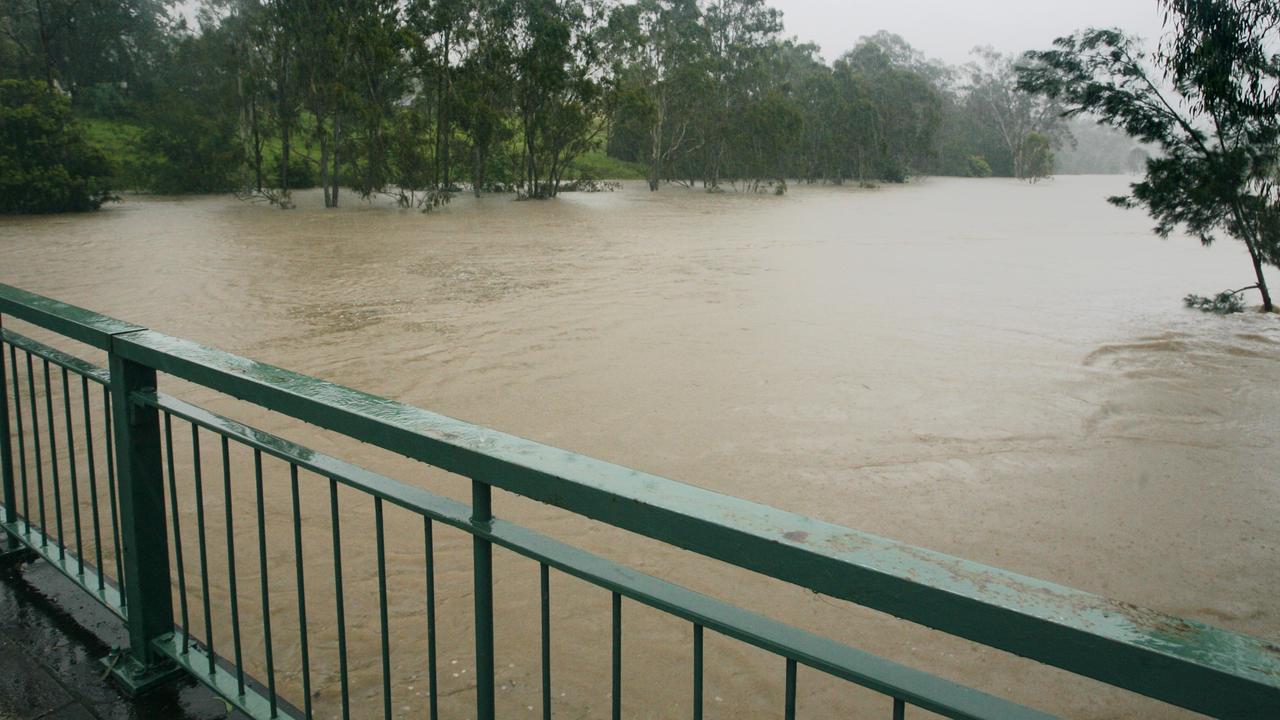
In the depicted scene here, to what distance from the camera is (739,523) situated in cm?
132

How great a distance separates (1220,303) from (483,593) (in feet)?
43.7

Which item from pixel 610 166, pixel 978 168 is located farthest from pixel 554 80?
pixel 978 168

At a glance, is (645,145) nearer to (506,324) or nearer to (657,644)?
(506,324)

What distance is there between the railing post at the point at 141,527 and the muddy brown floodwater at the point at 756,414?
36.4 inches

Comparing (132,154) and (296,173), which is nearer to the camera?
(132,154)

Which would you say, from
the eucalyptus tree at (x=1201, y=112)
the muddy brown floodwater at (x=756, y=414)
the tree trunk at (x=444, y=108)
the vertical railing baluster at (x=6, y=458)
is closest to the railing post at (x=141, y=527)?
the muddy brown floodwater at (x=756, y=414)

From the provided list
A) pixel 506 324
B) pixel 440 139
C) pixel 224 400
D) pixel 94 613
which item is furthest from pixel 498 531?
pixel 440 139

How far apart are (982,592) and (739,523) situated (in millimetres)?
333

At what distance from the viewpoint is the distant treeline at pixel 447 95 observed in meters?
28.8

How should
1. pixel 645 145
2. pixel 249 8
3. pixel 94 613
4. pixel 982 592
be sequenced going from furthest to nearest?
1. pixel 645 145
2. pixel 249 8
3. pixel 94 613
4. pixel 982 592

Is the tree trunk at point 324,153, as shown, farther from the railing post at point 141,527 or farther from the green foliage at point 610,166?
the railing post at point 141,527

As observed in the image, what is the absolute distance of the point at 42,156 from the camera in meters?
24.1

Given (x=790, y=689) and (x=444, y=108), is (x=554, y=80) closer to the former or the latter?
(x=444, y=108)

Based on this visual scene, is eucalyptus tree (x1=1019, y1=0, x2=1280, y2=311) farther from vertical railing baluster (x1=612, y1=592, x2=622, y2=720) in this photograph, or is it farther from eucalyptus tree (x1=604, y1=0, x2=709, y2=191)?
eucalyptus tree (x1=604, y1=0, x2=709, y2=191)
